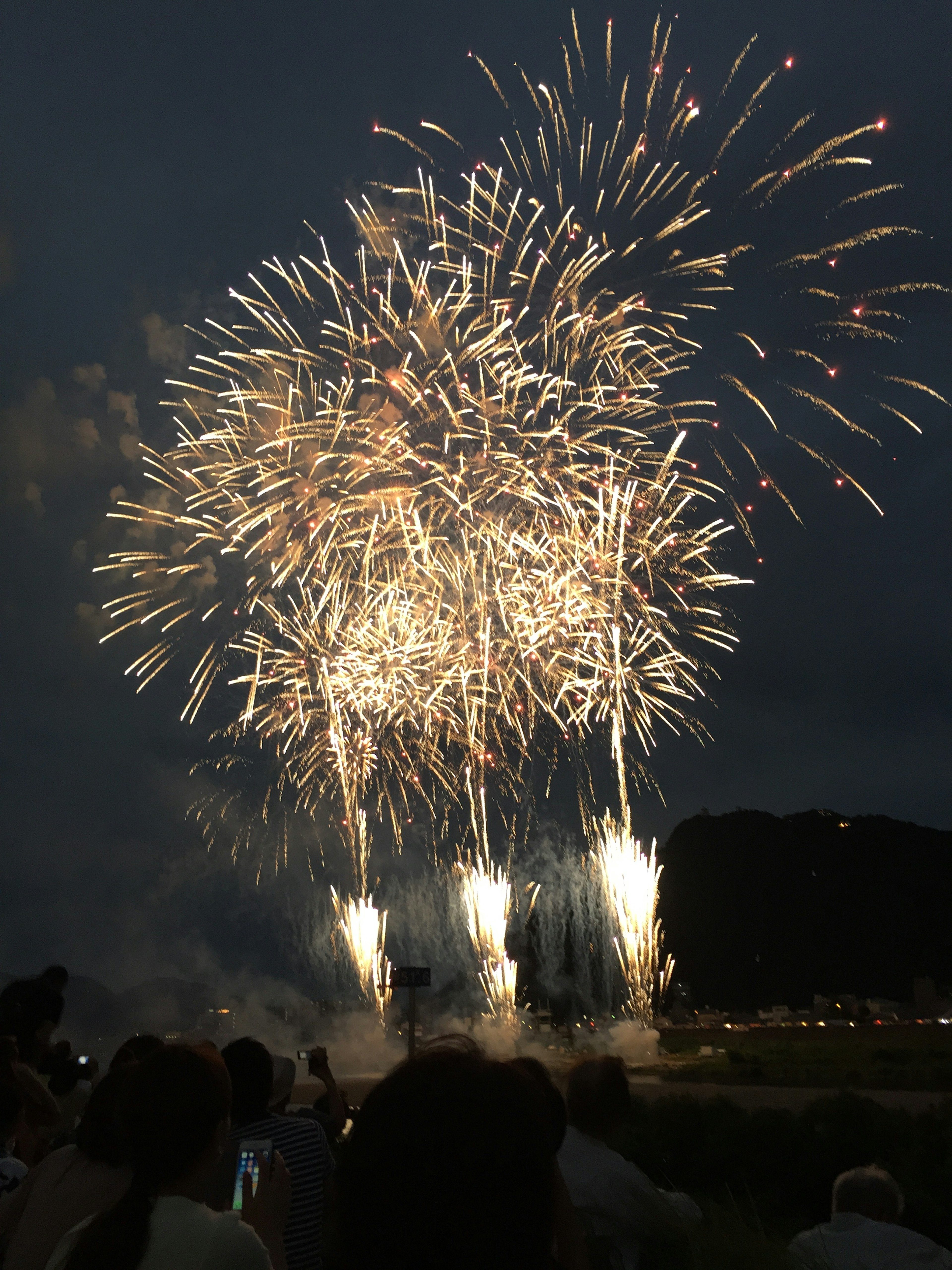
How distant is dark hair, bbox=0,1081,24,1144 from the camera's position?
4.45 metres

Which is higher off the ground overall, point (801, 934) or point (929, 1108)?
point (801, 934)

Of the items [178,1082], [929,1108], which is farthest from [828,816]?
[178,1082]

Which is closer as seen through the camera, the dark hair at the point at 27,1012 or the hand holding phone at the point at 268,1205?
the hand holding phone at the point at 268,1205

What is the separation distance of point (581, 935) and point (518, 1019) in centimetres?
1291

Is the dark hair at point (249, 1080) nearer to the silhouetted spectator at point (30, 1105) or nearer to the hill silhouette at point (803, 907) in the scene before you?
the silhouetted spectator at point (30, 1105)

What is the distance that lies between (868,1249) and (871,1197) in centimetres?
21

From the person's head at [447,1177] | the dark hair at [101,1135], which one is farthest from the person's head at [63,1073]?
the person's head at [447,1177]

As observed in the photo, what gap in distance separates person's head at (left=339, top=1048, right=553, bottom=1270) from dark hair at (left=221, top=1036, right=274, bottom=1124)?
9.34 feet

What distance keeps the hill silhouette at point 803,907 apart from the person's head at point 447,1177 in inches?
3530

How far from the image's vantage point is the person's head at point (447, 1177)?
5.09 ft

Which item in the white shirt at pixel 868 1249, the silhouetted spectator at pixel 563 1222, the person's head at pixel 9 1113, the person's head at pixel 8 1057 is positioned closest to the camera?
the silhouetted spectator at pixel 563 1222

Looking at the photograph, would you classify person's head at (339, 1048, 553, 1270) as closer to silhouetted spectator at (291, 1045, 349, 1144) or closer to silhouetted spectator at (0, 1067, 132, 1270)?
silhouetted spectator at (0, 1067, 132, 1270)

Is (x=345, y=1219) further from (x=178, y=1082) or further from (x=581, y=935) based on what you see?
(x=581, y=935)

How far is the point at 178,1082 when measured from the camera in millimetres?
2723
